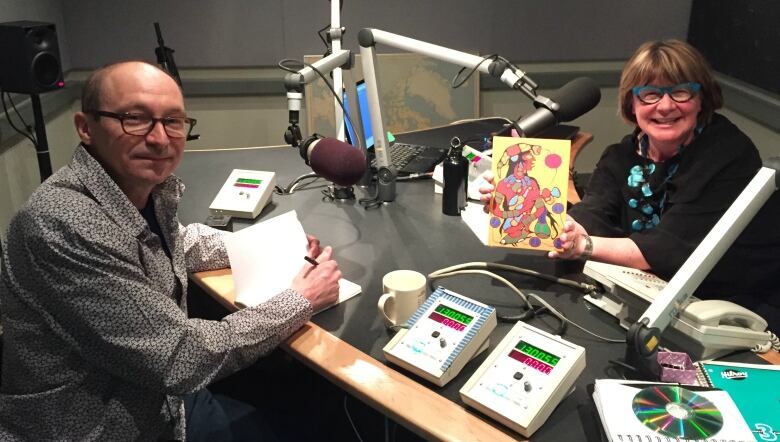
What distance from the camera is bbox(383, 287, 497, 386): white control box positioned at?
117 cm

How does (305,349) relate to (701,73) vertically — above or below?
below

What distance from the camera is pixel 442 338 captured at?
3.96ft

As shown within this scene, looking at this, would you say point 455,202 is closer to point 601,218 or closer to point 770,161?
point 601,218

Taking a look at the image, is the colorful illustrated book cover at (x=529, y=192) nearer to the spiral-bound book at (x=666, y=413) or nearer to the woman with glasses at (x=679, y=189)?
the woman with glasses at (x=679, y=189)

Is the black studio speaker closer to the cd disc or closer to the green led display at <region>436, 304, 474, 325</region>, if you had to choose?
the green led display at <region>436, 304, 474, 325</region>

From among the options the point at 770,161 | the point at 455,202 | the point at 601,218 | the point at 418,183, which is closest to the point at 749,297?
the point at 601,218

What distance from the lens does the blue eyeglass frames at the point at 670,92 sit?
1.62 metres

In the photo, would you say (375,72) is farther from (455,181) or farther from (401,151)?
(401,151)

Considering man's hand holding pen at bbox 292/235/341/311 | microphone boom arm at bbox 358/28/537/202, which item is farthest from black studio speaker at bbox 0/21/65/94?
man's hand holding pen at bbox 292/235/341/311

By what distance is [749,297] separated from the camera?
5.11 ft

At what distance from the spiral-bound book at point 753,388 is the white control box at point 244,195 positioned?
4.06 feet

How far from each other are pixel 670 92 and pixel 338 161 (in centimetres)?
87

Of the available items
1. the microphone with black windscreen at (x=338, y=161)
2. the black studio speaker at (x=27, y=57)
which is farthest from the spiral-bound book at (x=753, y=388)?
the black studio speaker at (x=27, y=57)

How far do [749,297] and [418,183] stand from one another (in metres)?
1.04
